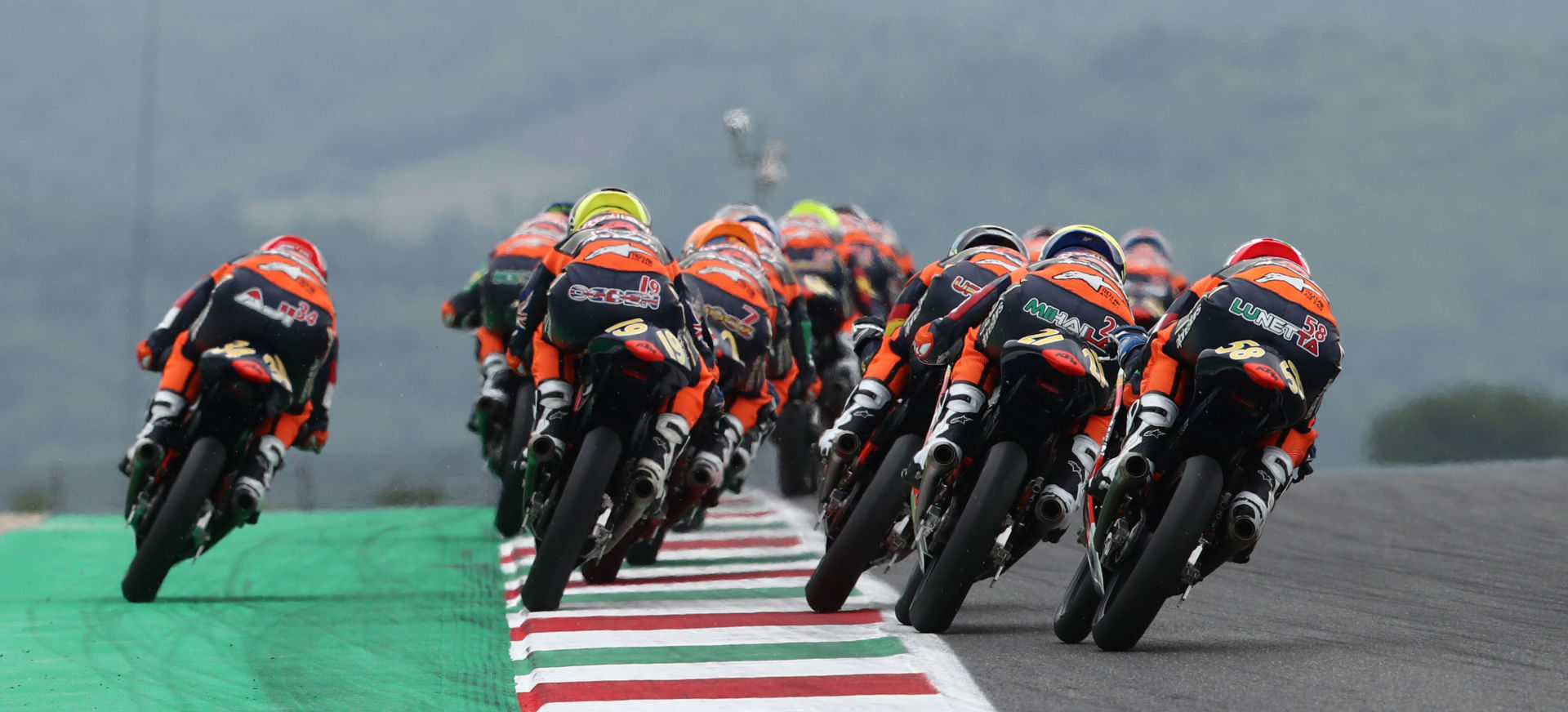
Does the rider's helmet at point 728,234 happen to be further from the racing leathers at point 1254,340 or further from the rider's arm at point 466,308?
the racing leathers at point 1254,340

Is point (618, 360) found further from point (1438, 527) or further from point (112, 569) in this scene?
point (1438, 527)

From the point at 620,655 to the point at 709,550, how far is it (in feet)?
16.2

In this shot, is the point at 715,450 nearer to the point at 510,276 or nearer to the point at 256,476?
the point at 256,476

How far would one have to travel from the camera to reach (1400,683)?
591 centimetres

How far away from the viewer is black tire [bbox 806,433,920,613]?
7371mm

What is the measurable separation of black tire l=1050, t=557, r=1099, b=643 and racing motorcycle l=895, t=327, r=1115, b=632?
0.33 m

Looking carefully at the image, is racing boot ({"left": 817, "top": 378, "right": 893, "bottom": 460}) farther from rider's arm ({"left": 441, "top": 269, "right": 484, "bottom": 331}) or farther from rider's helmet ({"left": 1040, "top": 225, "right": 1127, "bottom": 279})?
rider's arm ({"left": 441, "top": 269, "right": 484, "bottom": 331})

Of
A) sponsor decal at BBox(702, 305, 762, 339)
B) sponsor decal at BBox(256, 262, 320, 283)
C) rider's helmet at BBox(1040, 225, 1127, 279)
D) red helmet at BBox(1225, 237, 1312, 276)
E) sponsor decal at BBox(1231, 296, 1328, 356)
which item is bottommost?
sponsor decal at BBox(256, 262, 320, 283)

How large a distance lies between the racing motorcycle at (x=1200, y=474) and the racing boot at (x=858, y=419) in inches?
61.4

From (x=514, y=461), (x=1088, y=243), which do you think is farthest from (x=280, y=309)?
(x=1088, y=243)

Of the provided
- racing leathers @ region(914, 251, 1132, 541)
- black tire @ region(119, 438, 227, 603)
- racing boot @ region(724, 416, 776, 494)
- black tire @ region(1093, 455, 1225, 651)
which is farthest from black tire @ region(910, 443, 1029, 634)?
black tire @ region(119, 438, 227, 603)

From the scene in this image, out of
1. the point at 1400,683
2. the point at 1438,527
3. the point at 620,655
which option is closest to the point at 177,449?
the point at 620,655

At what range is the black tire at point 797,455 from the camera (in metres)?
15.1

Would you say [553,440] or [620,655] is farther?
[553,440]
